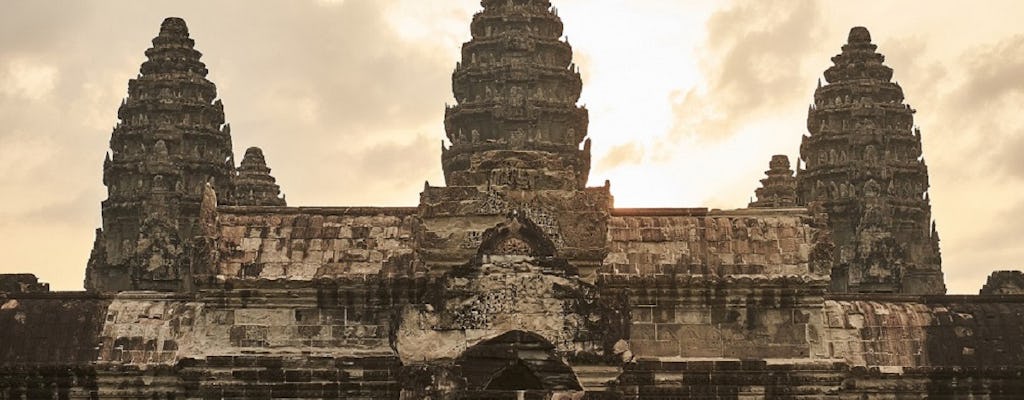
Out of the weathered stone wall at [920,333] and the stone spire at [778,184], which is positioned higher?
the stone spire at [778,184]

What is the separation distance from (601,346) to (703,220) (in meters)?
7.98

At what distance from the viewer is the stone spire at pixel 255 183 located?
232ft

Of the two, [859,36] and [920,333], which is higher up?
[859,36]

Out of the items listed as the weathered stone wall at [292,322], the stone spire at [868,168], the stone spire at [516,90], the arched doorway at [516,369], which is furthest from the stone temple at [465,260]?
the stone spire at [868,168]

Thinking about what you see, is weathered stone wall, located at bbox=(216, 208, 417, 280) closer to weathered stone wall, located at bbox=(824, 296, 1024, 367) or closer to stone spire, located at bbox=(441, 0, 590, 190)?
weathered stone wall, located at bbox=(824, 296, 1024, 367)

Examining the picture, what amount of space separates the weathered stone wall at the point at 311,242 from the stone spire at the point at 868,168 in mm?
40751

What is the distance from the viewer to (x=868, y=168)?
66250 millimetres

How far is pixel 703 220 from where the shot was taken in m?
26.4

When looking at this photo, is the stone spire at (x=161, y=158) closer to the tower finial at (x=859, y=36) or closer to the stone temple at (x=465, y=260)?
the tower finial at (x=859, y=36)

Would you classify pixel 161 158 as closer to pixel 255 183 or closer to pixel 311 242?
pixel 255 183

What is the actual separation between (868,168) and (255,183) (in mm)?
27572

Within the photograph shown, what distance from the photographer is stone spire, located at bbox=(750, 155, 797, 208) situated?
67438mm

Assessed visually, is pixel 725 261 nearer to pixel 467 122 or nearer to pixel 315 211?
pixel 315 211

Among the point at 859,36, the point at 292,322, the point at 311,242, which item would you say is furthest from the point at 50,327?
the point at 859,36
